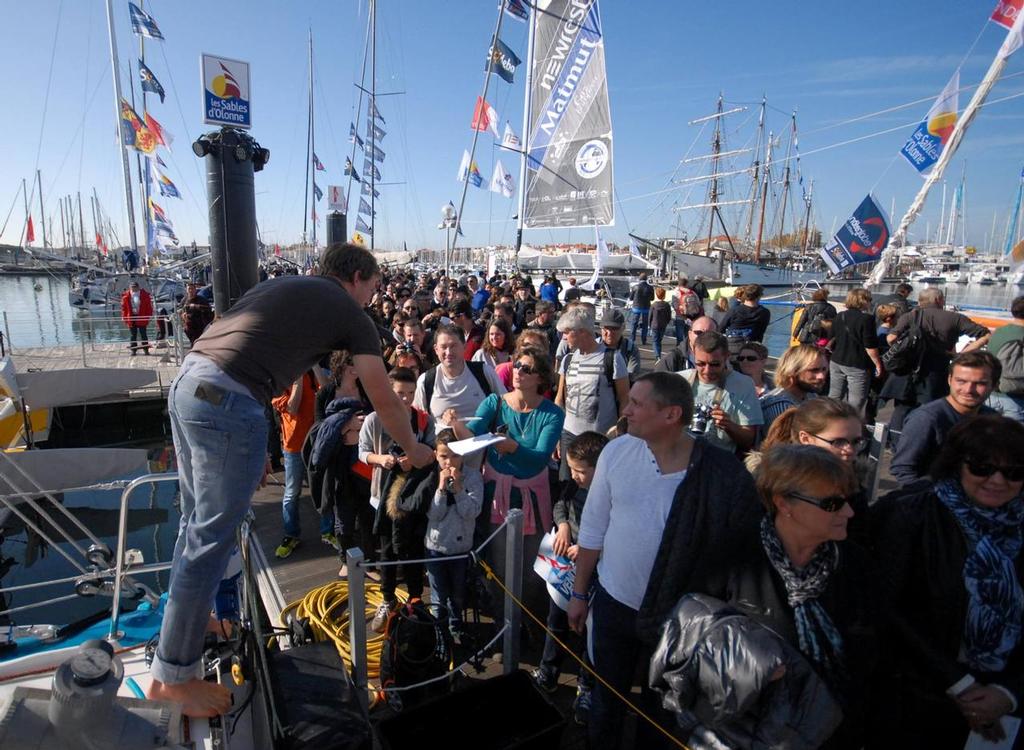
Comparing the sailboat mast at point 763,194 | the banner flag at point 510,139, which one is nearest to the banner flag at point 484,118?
the banner flag at point 510,139

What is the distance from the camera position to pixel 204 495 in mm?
1834

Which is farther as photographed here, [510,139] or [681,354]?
[510,139]

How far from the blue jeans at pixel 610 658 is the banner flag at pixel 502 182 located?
1696 cm

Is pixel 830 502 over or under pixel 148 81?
under

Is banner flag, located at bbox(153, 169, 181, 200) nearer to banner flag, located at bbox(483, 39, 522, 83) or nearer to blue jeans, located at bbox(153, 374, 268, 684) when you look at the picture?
banner flag, located at bbox(483, 39, 522, 83)

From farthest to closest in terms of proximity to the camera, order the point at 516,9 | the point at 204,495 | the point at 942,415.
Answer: the point at 516,9
the point at 942,415
the point at 204,495

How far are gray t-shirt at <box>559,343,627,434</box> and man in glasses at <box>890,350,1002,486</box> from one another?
208 cm

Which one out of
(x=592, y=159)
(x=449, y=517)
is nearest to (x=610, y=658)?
(x=449, y=517)

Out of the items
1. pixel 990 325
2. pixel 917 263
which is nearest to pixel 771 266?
pixel 917 263

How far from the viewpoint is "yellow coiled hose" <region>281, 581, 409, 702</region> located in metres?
3.32

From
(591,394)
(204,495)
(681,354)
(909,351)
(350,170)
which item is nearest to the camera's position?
(204,495)

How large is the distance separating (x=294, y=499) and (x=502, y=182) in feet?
50.7

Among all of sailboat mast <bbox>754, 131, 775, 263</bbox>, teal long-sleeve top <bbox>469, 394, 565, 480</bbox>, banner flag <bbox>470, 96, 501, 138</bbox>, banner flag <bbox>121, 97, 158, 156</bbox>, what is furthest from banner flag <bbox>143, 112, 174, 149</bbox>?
sailboat mast <bbox>754, 131, 775, 263</bbox>

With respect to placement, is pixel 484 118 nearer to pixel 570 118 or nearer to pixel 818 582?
pixel 570 118
